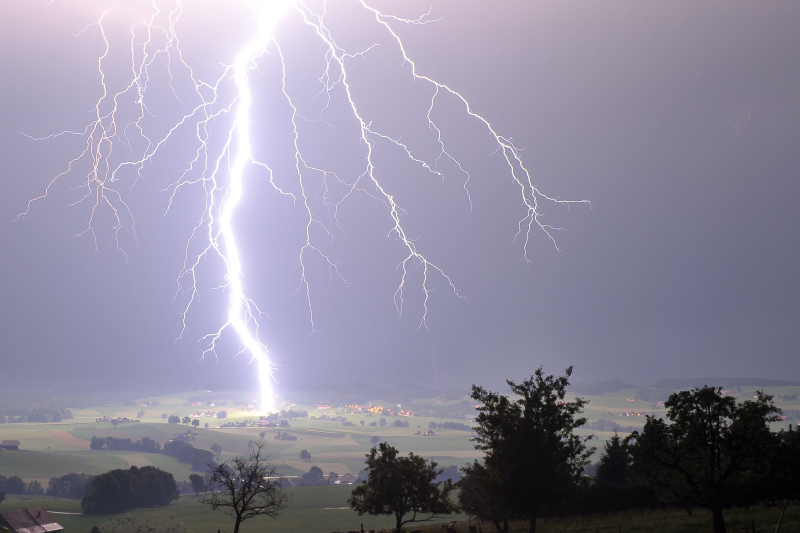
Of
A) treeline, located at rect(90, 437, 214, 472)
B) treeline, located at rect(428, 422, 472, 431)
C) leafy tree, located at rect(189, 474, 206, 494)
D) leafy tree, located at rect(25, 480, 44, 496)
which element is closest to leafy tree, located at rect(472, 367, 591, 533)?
leafy tree, located at rect(189, 474, 206, 494)

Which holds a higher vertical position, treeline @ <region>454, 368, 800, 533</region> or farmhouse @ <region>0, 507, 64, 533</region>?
treeline @ <region>454, 368, 800, 533</region>

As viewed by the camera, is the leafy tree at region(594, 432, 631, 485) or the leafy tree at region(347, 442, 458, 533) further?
the leafy tree at region(594, 432, 631, 485)

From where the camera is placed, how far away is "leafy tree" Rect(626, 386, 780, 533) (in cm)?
1523

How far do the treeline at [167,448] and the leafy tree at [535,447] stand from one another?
333ft

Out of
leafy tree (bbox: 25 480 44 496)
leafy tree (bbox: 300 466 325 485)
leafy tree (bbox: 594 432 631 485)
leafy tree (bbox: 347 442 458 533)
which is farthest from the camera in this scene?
leafy tree (bbox: 300 466 325 485)

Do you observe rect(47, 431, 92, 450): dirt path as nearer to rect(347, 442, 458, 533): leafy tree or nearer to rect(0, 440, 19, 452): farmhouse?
rect(0, 440, 19, 452): farmhouse

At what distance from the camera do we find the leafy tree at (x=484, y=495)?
738 inches

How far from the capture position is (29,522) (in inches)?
1837

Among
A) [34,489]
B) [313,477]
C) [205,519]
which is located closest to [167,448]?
[34,489]

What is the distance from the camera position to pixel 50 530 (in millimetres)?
46875

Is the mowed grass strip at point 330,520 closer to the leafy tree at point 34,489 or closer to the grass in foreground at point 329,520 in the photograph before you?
the grass in foreground at point 329,520

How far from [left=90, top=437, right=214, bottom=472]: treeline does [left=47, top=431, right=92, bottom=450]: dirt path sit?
87.2 inches

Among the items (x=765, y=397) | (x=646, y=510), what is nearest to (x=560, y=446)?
(x=765, y=397)

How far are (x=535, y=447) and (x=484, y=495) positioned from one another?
6137 millimetres
